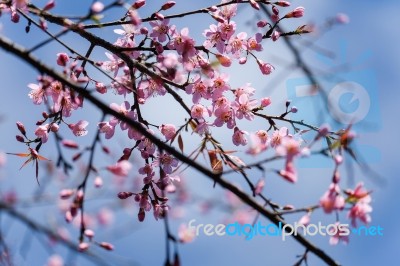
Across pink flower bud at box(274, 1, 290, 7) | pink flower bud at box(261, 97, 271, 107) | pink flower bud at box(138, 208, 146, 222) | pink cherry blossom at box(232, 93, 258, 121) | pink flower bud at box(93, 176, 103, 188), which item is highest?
pink flower bud at box(274, 1, 290, 7)

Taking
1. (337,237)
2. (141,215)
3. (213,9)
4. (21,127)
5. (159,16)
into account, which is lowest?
(337,237)

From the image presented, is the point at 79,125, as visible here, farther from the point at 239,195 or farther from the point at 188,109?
the point at 239,195

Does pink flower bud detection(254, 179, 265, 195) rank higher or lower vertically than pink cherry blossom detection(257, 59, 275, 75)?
lower

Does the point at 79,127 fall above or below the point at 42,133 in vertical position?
above

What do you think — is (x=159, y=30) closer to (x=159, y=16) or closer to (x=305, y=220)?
(x=159, y=16)

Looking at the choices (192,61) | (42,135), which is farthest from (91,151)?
(192,61)

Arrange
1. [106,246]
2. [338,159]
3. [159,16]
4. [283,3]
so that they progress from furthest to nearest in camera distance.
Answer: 1. [283,3]
2. [159,16]
3. [106,246]
4. [338,159]

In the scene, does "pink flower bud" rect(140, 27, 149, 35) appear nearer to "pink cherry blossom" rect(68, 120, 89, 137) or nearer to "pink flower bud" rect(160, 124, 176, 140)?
"pink flower bud" rect(160, 124, 176, 140)

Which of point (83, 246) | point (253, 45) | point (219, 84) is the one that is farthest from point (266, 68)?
point (83, 246)

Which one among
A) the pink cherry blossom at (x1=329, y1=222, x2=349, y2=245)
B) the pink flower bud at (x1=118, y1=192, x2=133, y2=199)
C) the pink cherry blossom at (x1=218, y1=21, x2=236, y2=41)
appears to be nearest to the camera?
the pink cherry blossom at (x1=329, y1=222, x2=349, y2=245)

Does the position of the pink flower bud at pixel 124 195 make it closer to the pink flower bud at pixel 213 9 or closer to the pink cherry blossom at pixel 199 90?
the pink cherry blossom at pixel 199 90

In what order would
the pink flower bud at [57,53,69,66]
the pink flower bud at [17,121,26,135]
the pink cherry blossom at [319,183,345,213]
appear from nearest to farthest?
1. the pink cherry blossom at [319,183,345,213]
2. the pink flower bud at [57,53,69,66]
3. the pink flower bud at [17,121,26,135]

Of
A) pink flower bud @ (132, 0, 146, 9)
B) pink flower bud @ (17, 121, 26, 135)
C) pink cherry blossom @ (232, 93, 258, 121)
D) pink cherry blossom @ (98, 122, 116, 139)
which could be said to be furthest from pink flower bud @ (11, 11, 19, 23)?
pink cherry blossom @ (232, 93, 258, 121)

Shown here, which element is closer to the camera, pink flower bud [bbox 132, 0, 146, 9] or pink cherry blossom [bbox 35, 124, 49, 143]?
pink flower bud [bbox 132, 0, 146, 9]
